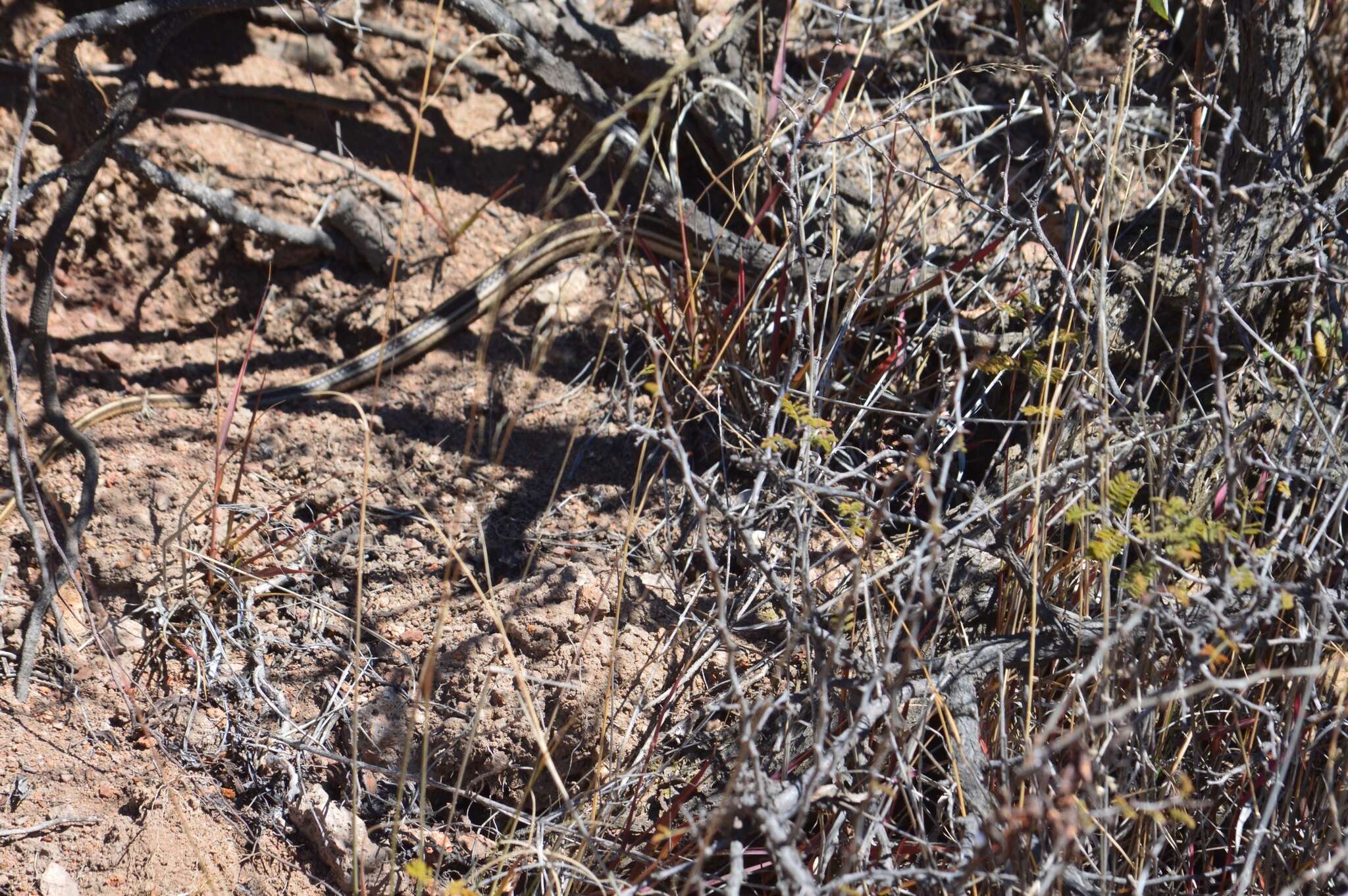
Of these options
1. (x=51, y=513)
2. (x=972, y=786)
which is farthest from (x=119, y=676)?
(x=972, y=786)

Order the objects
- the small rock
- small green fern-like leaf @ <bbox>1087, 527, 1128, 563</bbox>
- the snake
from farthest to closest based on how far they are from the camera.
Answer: the snake, the small rock, small green fern-like leaf @ <bbox>1087, 527, 1128, 563</bbox>

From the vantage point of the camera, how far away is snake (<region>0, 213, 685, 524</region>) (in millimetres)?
2586

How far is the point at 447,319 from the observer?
275 centimetres

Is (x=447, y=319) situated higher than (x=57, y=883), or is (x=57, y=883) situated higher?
(x=447, y=319)

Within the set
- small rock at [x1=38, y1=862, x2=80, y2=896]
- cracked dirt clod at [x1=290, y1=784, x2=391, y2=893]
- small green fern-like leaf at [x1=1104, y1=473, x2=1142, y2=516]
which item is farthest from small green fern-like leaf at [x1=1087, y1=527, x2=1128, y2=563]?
small rock at [x1=38, y1=862, x2=80, y2=896]

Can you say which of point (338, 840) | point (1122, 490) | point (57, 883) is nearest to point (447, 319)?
point (338, 840)

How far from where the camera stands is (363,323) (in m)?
2.82

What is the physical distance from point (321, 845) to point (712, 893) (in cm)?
76

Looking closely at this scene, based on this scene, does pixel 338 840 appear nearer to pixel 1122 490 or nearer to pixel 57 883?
pixel 57 883

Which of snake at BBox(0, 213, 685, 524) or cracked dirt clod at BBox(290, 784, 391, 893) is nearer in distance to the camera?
cracked dirt clod at BBox(290, 784, 391, 893)

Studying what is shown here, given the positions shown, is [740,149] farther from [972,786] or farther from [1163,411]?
[972,786]

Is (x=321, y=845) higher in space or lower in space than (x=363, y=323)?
lower

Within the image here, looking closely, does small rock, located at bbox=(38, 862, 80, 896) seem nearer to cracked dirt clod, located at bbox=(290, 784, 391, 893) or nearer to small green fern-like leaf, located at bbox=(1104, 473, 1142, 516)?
cracked dirt clod, located at bbox=(290, 784, 391, 893)

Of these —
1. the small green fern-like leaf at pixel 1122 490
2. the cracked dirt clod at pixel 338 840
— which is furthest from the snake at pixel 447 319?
the small green fern-like leaf at pixel 1122 490
